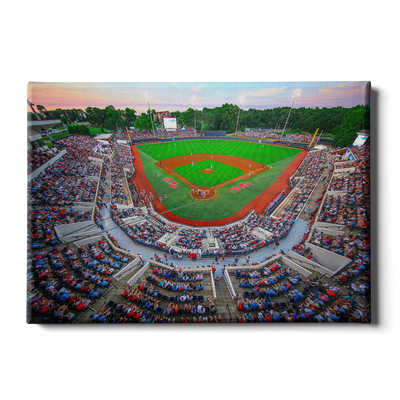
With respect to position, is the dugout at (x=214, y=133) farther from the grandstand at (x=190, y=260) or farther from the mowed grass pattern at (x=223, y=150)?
the grandstand at (x=190, y=260)

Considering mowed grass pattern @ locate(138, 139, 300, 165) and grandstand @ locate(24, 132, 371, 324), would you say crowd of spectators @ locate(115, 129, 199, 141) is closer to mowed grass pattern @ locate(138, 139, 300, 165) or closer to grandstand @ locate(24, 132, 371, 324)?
mowed grass pattern @ locate(138, 139, 300, 165)

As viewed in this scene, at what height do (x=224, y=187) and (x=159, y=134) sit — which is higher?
(x=159, y=134)

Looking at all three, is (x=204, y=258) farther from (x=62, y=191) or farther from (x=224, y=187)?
(x=224, y=187)

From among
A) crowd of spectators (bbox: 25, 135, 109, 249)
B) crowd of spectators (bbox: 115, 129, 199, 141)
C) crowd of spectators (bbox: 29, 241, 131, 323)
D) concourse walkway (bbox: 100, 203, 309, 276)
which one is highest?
crowd of spectators (bbox: 115, 129, 199, 141)

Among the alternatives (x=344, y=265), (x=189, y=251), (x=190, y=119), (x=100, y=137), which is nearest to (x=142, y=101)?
(x=189, y=251)

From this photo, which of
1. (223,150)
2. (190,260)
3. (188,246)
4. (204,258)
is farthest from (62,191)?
(223,150)

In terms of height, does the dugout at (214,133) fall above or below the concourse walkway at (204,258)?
above

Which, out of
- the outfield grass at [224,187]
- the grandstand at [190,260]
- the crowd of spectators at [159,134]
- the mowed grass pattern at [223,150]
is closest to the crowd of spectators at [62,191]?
the grandstand at [190,260]

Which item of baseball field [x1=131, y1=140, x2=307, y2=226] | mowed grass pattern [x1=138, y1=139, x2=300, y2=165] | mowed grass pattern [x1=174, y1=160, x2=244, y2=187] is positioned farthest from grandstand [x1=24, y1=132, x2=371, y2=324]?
mowed grass pattern [x1=138, y1=139, x2=300, y2=165]
